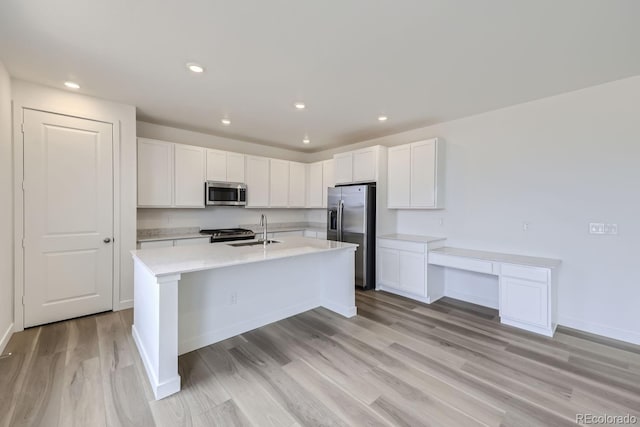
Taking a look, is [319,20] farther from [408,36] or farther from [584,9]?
[584,9]

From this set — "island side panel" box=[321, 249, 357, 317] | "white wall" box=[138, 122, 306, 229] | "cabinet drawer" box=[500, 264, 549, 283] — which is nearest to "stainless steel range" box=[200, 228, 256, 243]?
"white wall" box=[138, 122, 306, 229]

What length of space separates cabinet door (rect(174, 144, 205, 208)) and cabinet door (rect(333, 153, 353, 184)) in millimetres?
2298

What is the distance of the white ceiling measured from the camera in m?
1.80

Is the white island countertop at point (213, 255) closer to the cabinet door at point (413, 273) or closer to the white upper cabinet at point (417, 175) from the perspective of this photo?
the cabinet door at point (413, 273)

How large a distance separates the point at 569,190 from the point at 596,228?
→ 470 mm

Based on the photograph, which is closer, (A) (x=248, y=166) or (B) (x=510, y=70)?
(B) (x=510, y=70)

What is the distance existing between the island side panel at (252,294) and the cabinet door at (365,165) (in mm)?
1709

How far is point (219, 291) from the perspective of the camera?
271cm

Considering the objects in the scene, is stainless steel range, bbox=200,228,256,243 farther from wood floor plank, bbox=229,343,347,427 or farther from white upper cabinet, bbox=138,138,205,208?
wood floor plank, bbox=229,343,347,427

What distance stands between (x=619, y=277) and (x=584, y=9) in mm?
2599

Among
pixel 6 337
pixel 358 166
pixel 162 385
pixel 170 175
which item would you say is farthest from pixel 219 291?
pixel 358 166

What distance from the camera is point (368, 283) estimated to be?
4.43m

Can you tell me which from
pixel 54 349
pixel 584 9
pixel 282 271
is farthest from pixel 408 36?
pixel 54 349

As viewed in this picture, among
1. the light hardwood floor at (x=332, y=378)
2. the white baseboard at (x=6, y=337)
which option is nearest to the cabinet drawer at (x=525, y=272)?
the light hardwood floor at (x=332, y=378)
